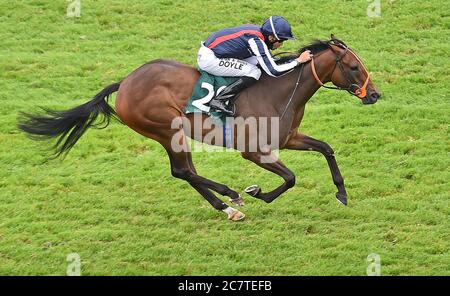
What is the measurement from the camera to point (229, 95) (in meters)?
8.62

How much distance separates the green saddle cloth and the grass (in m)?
1.17

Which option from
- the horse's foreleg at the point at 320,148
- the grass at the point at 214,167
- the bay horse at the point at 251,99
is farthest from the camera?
the horse's foreleg at the point at 320,148

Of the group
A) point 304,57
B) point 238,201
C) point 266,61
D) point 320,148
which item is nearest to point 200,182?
point 238,201

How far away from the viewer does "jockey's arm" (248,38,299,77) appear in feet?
27.9

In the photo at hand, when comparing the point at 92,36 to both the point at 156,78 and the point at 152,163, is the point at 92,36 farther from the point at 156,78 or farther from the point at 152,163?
the point at 156,78

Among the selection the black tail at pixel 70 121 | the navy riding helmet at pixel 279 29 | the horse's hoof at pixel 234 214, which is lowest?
the horse's hoof at pixel 234 214

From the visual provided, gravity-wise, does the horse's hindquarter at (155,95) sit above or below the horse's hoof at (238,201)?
above

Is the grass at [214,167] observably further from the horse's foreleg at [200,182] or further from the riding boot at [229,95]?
the riding boot at [229,95]

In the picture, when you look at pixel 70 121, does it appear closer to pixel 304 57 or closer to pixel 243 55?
pixel 243 55

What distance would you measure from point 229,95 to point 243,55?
1.32ft

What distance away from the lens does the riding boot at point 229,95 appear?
8.55 m

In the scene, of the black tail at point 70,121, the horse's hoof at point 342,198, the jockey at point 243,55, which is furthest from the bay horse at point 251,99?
the horse's hoof at point 342,198

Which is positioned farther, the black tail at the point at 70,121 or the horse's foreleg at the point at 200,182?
the black tail at the point at 70,121

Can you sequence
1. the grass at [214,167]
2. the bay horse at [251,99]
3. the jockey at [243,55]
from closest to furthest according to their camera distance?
the grass at [214,167]
the jockey at [243,55]
the bay horse at [251,99]
